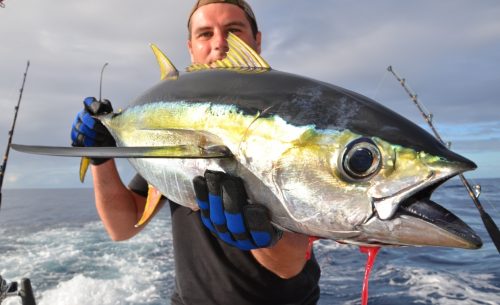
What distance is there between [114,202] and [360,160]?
2491 mm

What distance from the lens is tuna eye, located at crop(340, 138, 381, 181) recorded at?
1352mm

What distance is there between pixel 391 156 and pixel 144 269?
9.65 metres

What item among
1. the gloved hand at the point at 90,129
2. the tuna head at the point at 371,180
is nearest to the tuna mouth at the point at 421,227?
the tuna head at the point at 371,180

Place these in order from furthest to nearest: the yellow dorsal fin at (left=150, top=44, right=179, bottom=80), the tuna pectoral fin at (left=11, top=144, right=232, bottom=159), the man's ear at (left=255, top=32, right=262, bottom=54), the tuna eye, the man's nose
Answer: the man's ear at (left=255, top=32, right=262, bottom=54) < the man's nose < the yellow dorsal fin at (left=150, top=44, right=179, bottom=80) < the tuna pectoral fin at (left=11, top=144, right=232, bottom=159) < the tuna eye

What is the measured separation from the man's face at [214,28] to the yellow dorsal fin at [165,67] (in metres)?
Answer: 0.48

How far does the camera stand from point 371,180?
1.34 m

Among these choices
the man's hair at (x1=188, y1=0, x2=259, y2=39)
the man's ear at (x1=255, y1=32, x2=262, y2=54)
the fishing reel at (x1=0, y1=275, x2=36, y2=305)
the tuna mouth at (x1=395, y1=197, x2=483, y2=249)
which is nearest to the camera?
the tuna mouth at (x1=395, y1=197, x2=483, y2=249)

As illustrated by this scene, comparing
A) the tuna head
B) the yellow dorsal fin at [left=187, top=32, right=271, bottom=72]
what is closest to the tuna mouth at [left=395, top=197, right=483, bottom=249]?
the tuna head

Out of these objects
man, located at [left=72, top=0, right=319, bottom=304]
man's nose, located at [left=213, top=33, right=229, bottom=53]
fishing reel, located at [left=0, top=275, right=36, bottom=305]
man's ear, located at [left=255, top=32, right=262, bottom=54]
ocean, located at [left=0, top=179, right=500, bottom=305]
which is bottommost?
ocean, located at [left=0, top=179, right=500, bottom=305]

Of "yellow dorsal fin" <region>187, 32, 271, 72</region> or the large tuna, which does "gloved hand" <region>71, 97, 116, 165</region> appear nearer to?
the large tuna

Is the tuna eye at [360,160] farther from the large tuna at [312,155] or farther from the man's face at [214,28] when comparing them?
the man's face at [214,28]

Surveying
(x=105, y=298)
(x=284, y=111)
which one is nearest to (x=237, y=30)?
(x=284, y=111)

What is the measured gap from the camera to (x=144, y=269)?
991cm

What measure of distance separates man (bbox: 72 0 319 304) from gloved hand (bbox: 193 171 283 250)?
0.04 m
